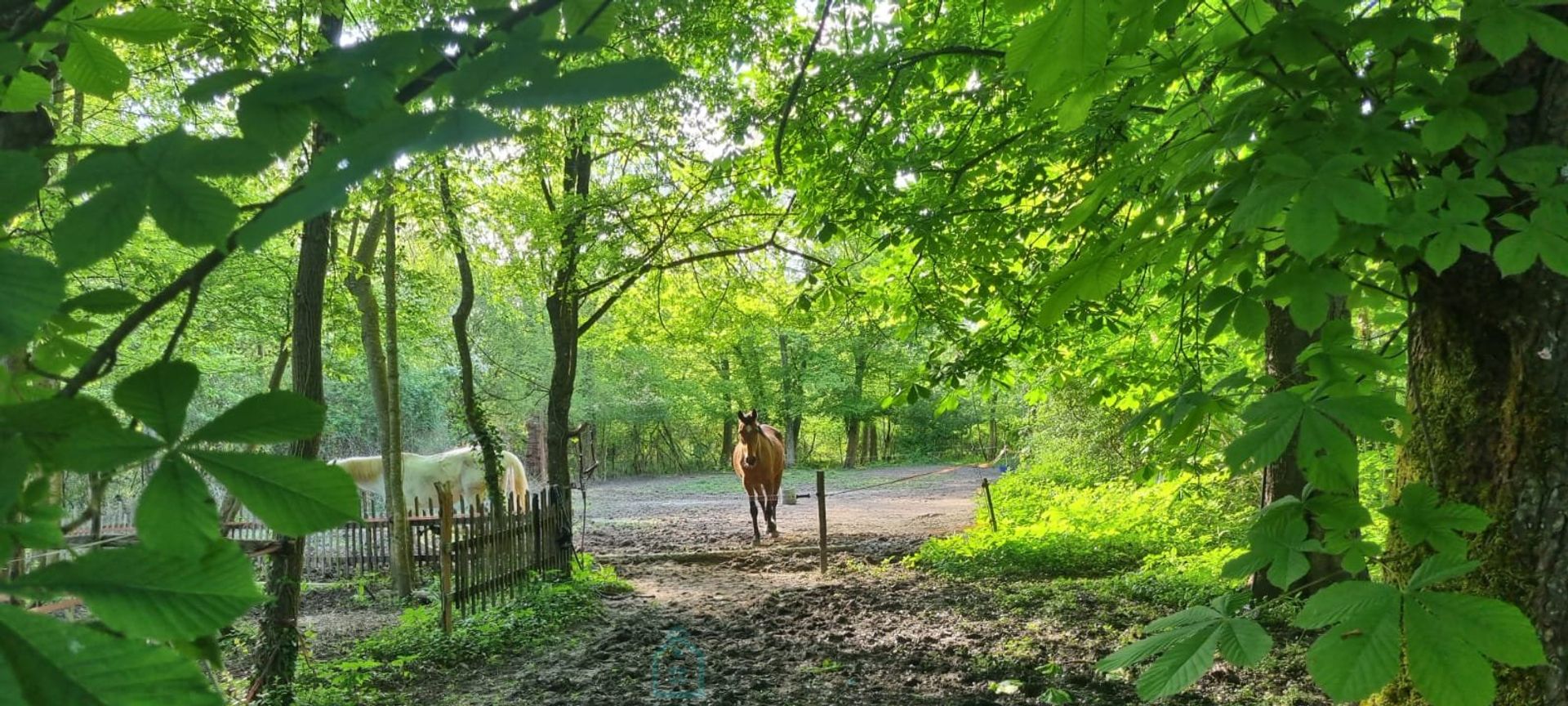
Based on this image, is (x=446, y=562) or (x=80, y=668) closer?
(x=80, y=668)

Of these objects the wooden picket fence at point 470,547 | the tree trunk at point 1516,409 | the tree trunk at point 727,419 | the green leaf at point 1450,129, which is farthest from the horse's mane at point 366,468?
the tree trunk at point 727,419

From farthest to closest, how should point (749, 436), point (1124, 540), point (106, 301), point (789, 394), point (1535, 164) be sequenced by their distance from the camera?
point (789, 394) → point (749, 436) → point (1124, 540) → point (1535, 164) → point (106, 301)

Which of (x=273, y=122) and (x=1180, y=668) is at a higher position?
(x=273, y=122)

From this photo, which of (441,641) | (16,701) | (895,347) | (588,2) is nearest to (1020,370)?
(441,641)

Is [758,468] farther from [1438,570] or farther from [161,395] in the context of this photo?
[161,395]

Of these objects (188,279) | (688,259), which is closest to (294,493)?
(188,279)

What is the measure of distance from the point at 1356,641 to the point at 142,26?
1.68 metres

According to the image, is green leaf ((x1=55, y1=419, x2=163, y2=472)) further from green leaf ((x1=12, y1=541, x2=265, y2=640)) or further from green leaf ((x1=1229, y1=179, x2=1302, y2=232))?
green leaf ((x1=1229, y1=179, x2=1302, y2=232))

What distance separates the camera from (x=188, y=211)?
0.52 metres

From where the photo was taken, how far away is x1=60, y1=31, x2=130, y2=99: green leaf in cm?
104

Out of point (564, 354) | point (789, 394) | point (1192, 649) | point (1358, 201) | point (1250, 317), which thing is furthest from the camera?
point (789, 394)

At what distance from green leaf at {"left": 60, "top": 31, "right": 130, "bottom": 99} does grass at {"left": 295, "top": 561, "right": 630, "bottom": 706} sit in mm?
4991

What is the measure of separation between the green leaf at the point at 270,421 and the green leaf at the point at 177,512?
0.03m

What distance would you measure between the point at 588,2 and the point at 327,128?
367 mm
